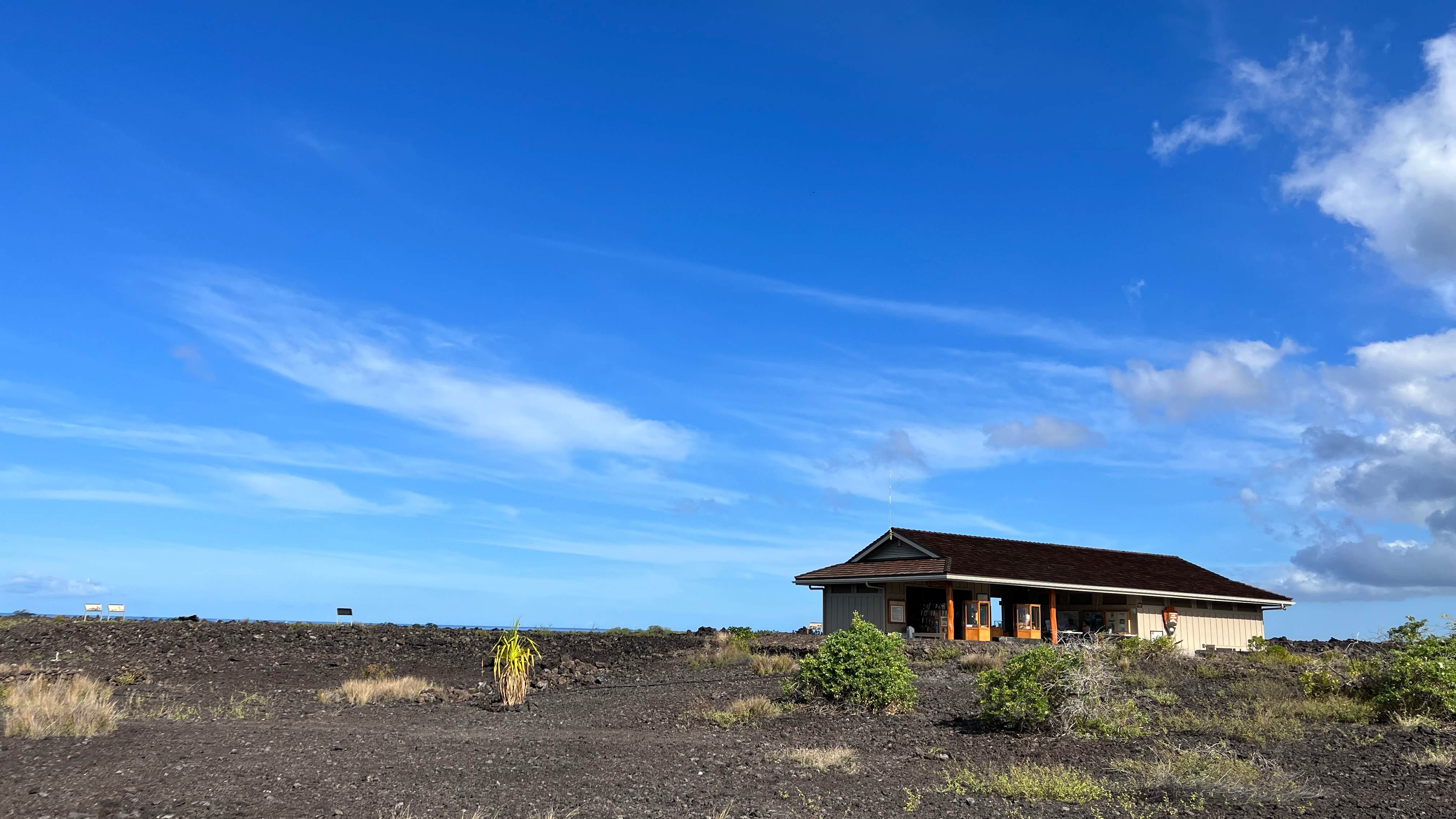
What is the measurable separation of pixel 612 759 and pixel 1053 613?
24.6 meters

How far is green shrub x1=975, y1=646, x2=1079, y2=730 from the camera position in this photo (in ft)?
45.6

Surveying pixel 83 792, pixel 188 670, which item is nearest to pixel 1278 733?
pixel 83 792

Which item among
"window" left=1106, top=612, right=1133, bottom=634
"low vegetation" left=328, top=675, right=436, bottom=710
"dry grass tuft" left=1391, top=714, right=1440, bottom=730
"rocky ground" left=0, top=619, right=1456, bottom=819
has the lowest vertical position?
"low vegetation" left=328, top=675, right=436, bottom=710

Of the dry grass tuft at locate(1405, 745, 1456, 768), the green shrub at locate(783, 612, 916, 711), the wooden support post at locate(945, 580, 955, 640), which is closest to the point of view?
the dry grass tuft at locate(1405, 745, 1456, 768)

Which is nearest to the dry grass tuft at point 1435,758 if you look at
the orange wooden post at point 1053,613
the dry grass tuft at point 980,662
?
the dry grass tuft at point 980,662

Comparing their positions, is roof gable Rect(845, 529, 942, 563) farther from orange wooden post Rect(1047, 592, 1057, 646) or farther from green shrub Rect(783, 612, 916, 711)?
green shrub Rect(783, 612, 916, 711)

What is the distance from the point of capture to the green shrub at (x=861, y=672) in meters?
16.3

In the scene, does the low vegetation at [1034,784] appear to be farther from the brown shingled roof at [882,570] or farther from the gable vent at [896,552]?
the gable vent at [896,552]

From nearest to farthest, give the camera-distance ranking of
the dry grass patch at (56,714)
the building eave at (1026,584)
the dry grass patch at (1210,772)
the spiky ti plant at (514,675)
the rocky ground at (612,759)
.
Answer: the rocky ground at (612,759)
the dry grass patch at (1210,772)
the dry grass patch at (56,714)
the spiky ti plant at (514,675)
the building eave at (1026,584)

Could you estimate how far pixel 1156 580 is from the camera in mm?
36344

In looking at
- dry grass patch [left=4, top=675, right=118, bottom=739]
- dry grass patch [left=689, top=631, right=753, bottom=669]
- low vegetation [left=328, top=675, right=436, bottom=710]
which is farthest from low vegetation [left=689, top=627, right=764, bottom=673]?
dry grass patch [left=4, top=675, right=118, bottom=739]

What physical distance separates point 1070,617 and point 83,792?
34306 millimetres

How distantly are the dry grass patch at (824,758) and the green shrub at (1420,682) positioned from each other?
8070 millimetres

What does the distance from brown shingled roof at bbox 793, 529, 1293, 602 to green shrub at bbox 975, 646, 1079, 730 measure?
15066mm
